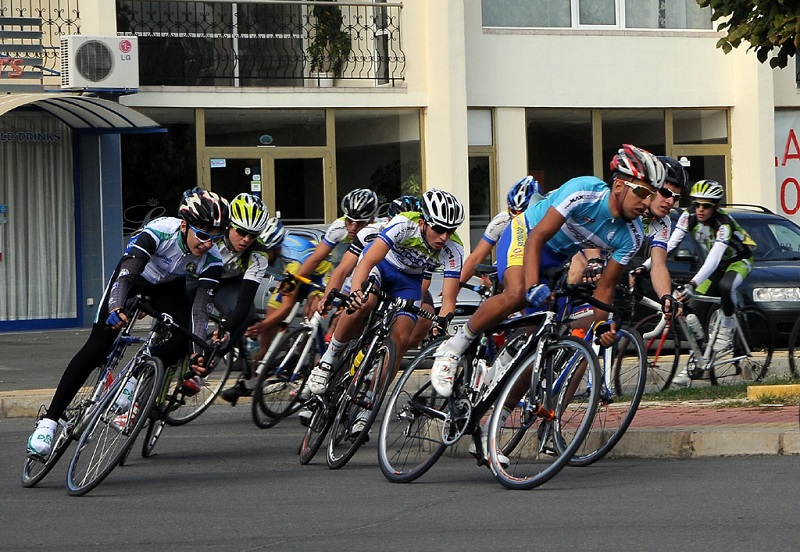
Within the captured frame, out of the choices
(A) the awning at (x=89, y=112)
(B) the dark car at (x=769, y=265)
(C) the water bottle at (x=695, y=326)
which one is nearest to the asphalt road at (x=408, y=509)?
(C) the water bottle at (x=695, y=326)

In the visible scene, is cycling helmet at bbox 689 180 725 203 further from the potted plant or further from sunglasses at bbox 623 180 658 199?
the potted plant

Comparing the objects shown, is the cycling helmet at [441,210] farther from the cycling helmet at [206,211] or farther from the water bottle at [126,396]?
the water bottle at [126,396]

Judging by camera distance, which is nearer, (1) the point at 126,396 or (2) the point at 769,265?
(1) the point at 126,396

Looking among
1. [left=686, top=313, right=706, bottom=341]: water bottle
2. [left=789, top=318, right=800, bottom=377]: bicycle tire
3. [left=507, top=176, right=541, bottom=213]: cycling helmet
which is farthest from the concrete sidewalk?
[left=789, top=318, right=800, bottom=377]: bicycle tire

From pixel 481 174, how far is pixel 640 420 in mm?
15003

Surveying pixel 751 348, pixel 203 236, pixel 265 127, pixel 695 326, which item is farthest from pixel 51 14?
pixel 203 236

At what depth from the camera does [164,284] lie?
888 centimetres

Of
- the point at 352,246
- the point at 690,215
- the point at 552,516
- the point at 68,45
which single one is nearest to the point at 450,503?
the point at 552,516

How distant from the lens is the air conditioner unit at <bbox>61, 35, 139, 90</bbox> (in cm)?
2062

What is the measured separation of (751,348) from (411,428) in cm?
564

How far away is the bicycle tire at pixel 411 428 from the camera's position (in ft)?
25.9

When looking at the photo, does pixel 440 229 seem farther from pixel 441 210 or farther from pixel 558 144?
pixel 558 144

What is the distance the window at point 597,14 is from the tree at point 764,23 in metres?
11.2

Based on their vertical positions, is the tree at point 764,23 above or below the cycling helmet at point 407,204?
above
